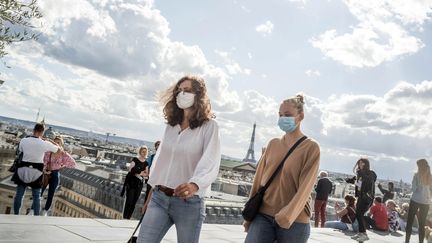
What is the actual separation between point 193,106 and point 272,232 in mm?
1211

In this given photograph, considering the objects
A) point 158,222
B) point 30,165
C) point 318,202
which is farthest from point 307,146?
point 318,202

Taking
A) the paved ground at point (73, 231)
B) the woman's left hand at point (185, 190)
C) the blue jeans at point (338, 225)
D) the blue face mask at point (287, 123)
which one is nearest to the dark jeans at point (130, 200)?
the paved ground at point (73, 231)

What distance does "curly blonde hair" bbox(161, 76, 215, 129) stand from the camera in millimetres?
3648

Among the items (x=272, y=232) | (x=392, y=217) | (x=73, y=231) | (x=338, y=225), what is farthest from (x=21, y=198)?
(x=392, y=217)

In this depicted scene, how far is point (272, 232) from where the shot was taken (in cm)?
371

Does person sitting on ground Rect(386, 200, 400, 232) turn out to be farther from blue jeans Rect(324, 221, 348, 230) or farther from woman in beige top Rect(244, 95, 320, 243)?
woman in beige top Rect(244, 95, 320, 243)

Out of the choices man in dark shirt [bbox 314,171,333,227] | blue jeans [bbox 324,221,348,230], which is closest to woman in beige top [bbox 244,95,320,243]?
man in dark shirt [bbox 314,171,333,227]

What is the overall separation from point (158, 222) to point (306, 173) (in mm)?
1222

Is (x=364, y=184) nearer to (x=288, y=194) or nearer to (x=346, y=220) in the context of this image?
(x=346, y=220)

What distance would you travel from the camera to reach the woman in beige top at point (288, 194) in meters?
3.54

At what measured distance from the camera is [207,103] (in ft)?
12.3

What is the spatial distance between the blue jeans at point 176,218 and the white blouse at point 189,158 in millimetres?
108

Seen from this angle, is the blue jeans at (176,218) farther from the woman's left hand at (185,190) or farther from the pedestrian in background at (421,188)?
the pedestrian in background at (421,188)

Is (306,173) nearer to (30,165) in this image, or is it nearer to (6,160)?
(30,165)
